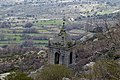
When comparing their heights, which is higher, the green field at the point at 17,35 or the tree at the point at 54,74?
the tree at the point at 54,74

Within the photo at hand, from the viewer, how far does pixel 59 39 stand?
37.6 metres

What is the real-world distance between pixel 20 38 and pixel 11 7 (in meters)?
86.3

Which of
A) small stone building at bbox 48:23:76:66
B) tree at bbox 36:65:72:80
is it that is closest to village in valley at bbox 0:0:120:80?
small stone building at bbox 48:23:76:66

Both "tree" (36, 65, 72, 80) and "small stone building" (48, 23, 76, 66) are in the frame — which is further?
"small stone building" (48, 23, 76, 66)

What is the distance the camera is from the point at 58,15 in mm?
160125

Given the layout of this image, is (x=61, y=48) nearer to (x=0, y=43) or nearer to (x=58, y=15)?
(x=0, y=43)

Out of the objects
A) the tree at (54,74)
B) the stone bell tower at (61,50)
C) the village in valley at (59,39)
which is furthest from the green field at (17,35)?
the tree at (54,74)

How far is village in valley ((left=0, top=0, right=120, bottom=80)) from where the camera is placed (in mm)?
22981

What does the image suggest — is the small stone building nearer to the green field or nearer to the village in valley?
the village in valley

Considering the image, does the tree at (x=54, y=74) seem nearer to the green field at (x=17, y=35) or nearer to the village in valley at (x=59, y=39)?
the village in valley at (x=59, y=39)

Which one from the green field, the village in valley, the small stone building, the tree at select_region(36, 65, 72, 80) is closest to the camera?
the village in valley

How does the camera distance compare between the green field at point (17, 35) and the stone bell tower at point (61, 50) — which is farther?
the green field at point (17, 35)

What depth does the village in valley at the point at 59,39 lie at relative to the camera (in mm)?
22981

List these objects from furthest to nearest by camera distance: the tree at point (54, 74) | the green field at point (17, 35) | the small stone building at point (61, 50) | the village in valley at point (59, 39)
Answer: the green field at point (17, 35) → the small stone building at point (61, 50) → the tree at point (54, 74) → the village in valley at point (59, 39)
